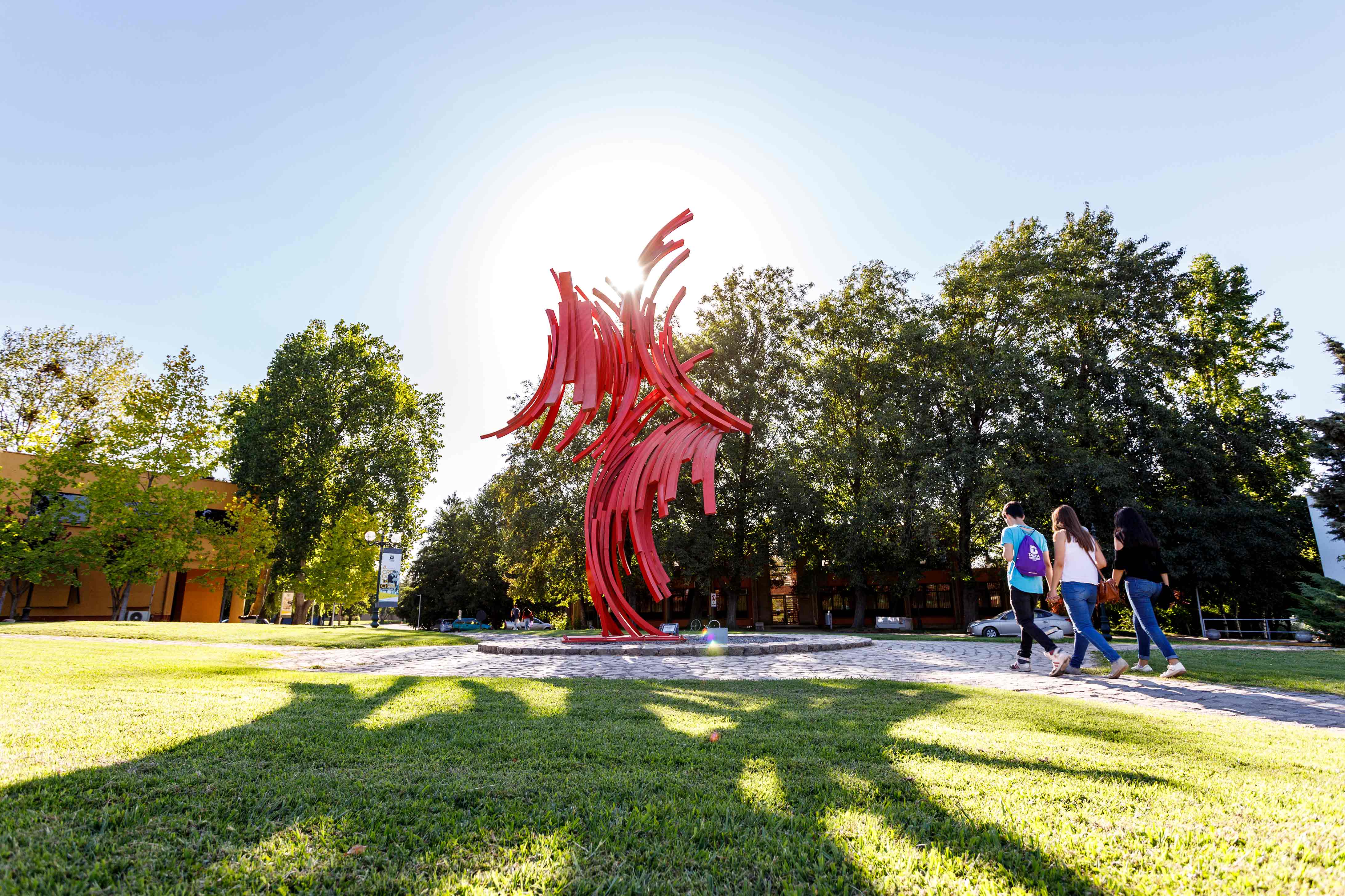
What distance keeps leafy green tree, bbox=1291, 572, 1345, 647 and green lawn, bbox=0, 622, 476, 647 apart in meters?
21.7

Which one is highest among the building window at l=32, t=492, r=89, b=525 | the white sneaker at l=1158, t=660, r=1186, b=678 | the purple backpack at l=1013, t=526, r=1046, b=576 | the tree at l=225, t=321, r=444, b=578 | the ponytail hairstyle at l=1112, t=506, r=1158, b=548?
the tree at l=225, t=321, r=444, b=578

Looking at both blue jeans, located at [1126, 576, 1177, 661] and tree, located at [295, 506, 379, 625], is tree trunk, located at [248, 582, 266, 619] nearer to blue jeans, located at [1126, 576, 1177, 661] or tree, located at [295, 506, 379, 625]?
tree, located at [295, 506, 379, 625]

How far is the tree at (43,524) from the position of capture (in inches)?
984

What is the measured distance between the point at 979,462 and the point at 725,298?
45.1 feet

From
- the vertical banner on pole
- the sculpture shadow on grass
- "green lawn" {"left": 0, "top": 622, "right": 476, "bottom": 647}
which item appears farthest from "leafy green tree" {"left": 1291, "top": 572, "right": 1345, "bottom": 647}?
the vertical banner on pole

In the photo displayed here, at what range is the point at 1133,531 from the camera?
24.3ft

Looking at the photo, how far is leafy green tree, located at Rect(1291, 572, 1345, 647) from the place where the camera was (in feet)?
55.7

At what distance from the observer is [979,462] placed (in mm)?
25766

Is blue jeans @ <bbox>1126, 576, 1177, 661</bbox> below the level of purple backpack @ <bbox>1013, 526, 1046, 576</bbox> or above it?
below

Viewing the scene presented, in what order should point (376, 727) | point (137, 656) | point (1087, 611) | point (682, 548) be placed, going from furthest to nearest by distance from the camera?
point (682, 548) < point (137, 656) < point (1087, 611) < point (376, 727)

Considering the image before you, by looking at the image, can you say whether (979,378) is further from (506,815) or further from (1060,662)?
(506,815)

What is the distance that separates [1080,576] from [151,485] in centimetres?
3303

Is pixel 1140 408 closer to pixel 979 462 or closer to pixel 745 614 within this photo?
pixel 979 462

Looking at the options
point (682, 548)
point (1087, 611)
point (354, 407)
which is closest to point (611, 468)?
point (1087, 611)
